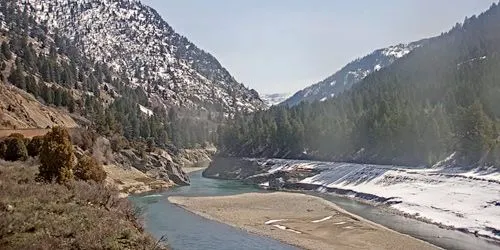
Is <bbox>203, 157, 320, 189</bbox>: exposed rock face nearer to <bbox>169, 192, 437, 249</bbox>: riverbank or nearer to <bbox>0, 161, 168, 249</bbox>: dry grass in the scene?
<bbox>169, 192, 437, 249</bbox>: riverbank

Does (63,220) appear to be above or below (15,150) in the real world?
below

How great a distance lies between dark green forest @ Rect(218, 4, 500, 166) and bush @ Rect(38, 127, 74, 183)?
65397mm

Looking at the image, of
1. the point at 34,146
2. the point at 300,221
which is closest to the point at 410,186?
the point at 300,221

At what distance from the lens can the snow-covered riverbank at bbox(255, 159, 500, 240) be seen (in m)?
60.8

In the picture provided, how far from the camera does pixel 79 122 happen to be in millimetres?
125188

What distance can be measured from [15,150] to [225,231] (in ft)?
88.0

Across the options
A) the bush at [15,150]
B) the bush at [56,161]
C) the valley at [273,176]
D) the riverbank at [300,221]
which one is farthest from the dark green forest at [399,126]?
the bush at [15,150]

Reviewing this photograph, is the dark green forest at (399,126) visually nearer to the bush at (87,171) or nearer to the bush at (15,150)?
the bush at (87,171)

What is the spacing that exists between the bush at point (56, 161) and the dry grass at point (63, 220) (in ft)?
14.1

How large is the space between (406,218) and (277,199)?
24000mm

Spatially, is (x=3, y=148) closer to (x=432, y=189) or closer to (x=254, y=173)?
(x=432, y=189)

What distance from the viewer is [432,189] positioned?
78.0m

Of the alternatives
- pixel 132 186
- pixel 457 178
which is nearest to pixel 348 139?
pixel 457 178

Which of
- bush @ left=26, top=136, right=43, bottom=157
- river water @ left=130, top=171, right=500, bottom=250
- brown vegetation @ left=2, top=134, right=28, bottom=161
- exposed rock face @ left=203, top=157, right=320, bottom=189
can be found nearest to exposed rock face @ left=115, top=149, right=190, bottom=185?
exposed rock face @ left=203, top=157, right=320, bottom=189
